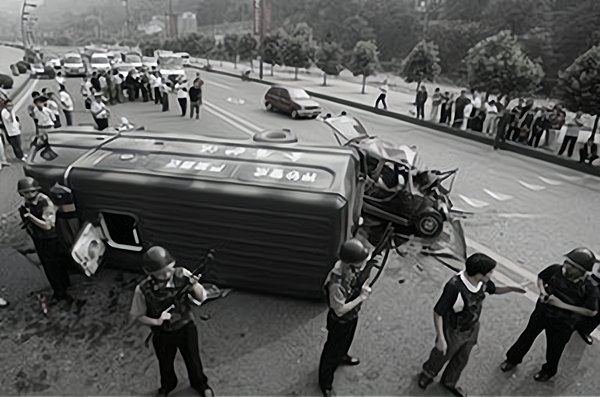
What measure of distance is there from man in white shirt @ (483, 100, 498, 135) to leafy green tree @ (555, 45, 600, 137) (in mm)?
2749

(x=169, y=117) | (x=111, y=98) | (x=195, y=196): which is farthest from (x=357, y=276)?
(x=111, y=98)

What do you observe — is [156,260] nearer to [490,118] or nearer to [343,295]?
[343,295]

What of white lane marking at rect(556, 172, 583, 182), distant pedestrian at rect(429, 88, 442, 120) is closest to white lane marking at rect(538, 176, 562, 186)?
white lane marking at rect(556, 172, 583, 182)

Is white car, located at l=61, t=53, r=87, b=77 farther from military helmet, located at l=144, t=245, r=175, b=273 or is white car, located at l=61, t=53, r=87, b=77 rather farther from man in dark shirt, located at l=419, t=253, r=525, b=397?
man in dark shirt, located at l=419, t=253, r=525, b=397

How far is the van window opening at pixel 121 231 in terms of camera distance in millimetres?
6039

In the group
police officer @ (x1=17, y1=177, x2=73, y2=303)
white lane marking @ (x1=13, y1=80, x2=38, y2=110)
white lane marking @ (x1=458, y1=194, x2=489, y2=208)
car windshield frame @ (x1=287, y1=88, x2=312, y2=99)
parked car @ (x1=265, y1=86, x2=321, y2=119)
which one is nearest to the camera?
police officer @ (x1=17, y1=177, x2=73, y2=303)

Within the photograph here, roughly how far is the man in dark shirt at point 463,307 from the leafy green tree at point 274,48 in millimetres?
33839

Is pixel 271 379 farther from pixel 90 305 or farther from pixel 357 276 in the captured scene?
pixel 90 305

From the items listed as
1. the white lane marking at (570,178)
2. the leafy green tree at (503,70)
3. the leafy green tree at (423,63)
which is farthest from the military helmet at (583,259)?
the leafy green tree at (423,63)

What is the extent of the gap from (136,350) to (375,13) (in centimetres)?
7625

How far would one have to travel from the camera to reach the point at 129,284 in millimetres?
6070

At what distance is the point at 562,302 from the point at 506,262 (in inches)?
119

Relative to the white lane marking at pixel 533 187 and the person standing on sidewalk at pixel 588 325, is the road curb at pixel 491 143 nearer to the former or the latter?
the white lane marking at pixel 533 187

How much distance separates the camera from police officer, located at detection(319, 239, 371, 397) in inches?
149
